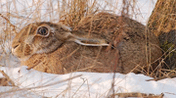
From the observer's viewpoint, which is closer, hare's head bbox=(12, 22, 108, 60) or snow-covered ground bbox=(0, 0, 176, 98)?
snow-covered ground bbox=(0, 0, 176, 98)

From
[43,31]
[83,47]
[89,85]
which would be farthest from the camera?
[83,47]

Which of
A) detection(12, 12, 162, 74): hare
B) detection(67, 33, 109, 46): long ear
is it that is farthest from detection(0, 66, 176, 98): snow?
detection(67, 33, 109, 46): long ear

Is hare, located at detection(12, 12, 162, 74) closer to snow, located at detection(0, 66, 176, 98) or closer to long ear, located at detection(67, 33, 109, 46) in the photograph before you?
long ear, located at detection(67, 33, 109, 46)

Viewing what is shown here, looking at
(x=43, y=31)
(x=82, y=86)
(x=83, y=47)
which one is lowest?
(x=82, y=86)

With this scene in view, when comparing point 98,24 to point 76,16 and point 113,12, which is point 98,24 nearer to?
point 113,12

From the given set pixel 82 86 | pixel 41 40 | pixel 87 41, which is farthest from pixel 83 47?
pixel 82 86

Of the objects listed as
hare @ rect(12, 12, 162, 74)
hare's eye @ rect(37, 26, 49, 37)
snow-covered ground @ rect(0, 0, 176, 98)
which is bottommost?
snow-covered ground @ rect(0, 0, 176, 98)

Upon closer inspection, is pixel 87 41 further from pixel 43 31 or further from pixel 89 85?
pixel 89 85
